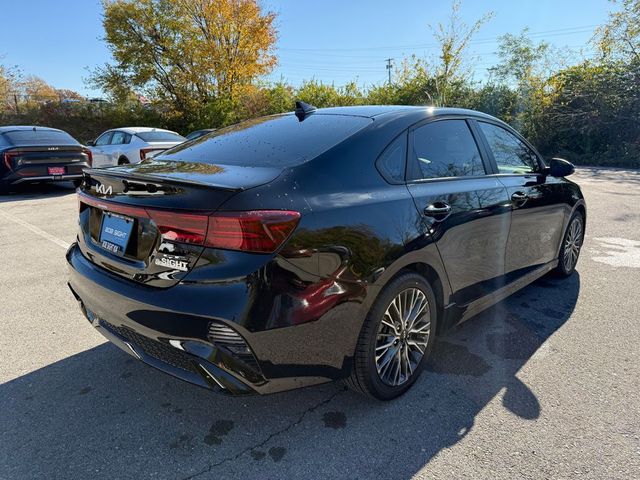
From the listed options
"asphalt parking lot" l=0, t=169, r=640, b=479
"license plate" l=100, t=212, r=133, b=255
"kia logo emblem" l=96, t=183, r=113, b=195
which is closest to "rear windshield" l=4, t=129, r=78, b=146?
"asphalt parking lot" l=0, t=169, r=640, b=479

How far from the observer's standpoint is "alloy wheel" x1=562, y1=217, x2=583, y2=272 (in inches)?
170

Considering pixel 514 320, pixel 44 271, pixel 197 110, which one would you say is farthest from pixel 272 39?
pixel 514 320

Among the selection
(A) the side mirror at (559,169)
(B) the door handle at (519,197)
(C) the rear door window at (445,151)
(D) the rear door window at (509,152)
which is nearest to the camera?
(C) the rear door window at (445,151)

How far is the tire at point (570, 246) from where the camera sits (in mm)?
4275

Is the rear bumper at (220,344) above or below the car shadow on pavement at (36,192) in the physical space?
above

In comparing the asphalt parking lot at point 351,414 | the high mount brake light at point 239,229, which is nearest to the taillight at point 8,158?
the asphalt parking lot at point 351,414

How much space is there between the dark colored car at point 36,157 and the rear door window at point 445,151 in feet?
29.5

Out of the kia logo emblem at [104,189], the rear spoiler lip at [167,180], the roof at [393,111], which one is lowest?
the kia logo emblem at [104,189]

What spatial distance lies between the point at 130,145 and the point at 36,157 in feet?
7.50

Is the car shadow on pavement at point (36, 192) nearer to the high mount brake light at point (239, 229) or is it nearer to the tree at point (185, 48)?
the high mount brake light at point (239, 229)

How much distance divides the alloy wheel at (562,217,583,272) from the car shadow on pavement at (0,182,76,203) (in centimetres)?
997

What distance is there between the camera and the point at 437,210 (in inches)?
102

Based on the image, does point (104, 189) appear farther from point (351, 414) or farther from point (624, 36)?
point (624, 36)

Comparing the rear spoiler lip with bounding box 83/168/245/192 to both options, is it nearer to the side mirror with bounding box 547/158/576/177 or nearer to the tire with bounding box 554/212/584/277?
the side mirror with bounding box 547/158/576/177
